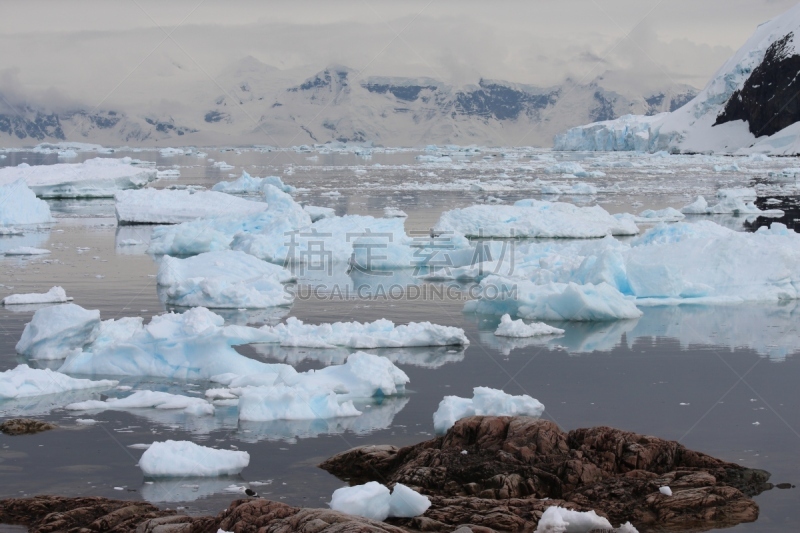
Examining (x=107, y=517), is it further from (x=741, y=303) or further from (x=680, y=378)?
(x=741, y=303)

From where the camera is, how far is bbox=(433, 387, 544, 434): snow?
20.3 ft

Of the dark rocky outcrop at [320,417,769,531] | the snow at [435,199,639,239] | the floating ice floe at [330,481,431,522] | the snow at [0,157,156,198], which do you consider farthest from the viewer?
the snow at [0,157,156,198]

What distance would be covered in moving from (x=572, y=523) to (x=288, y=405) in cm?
279

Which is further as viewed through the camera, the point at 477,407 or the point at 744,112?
the point at 744,112

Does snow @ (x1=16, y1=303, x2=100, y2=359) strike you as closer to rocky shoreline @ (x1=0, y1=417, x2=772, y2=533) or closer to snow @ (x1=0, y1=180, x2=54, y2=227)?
rocky shoreline @ (x1=0, y1=417, x2=772, y2=533)

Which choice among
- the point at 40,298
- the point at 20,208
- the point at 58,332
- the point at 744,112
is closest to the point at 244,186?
the point at 20,208

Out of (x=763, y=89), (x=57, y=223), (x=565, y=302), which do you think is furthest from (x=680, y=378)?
(x=763, y=89)

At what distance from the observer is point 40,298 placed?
36.6 feet

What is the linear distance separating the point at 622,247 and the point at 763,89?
252ft

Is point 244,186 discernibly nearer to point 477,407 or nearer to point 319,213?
point 319,213

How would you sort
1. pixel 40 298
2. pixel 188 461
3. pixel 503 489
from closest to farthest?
pixel 503 489
pixel 188 461
pixel 40 298

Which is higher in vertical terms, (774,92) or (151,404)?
(774,92)

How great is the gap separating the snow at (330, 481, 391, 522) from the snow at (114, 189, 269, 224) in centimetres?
1609

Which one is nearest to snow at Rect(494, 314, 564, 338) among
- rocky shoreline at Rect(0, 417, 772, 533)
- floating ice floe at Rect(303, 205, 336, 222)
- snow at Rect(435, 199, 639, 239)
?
rocky shoreline at Rect(0, 417, 772, 533)
